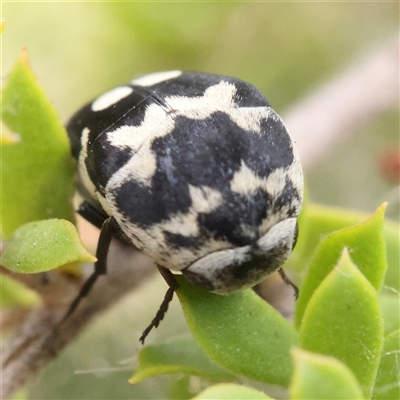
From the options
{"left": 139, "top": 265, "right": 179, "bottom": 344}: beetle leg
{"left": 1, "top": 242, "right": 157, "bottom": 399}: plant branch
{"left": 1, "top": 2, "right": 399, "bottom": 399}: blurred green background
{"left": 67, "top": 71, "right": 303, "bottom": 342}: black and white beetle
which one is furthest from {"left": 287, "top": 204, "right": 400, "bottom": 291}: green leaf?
{"left": 1, "top": 2, "right": 399, "bottom": 399}: blurred green background

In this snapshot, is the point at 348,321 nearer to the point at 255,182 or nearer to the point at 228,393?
the point at 228,393

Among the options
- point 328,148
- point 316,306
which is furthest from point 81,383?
point 328,148

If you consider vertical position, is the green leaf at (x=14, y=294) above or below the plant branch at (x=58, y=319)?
above

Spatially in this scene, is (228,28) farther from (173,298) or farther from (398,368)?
(398,368)

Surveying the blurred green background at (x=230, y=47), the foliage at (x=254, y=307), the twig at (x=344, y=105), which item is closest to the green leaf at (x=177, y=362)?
the foliage at (x=254, y=307)

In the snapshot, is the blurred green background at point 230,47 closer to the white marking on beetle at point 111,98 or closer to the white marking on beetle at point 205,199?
the white marking on beetle at point 111,98

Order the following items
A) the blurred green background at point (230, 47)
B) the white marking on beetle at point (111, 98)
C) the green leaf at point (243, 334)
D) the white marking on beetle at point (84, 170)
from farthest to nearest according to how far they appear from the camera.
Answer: the blurred green background at point (230, 47), the white marking on beetle at point (111, 98), the white marking on beetle at point (84, 170), the green leaf at point (243, 334)
